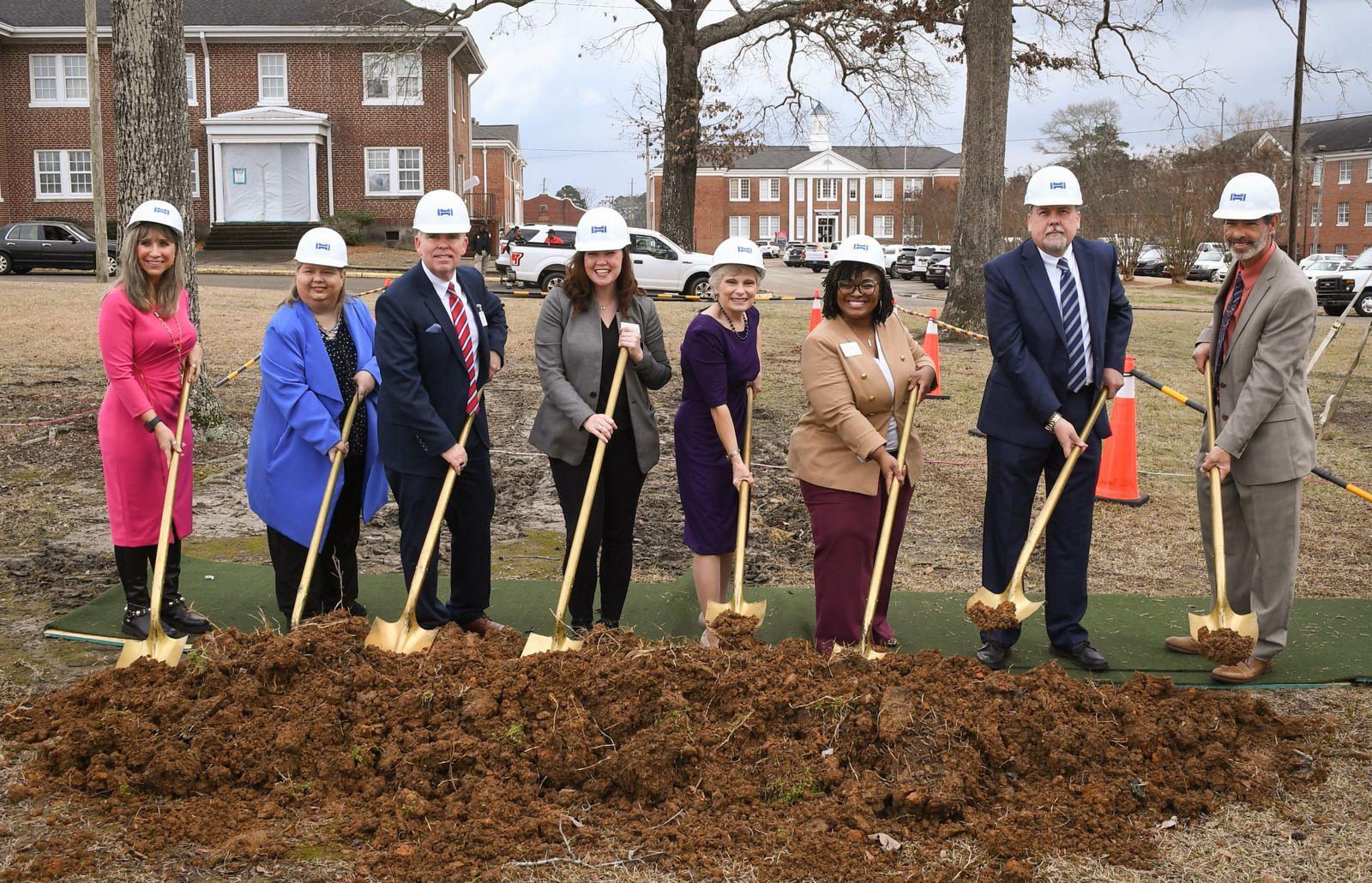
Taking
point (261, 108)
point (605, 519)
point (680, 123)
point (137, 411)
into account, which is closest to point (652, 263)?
point (680, 123)

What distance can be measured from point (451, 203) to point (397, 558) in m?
2.57

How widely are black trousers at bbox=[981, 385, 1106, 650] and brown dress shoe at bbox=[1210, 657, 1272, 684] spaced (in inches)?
20.6

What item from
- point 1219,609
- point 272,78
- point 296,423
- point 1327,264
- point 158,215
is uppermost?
point 272,78

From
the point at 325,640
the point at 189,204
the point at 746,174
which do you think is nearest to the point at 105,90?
the point at 189,204

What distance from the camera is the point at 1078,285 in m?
4.79

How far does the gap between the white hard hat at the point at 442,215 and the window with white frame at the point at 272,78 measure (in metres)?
33.8

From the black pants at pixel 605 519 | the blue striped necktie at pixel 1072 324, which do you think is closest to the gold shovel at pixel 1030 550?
the blue striped necktie at pixel 1072 324

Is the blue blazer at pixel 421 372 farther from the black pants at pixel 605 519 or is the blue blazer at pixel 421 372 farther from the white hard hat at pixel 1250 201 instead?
the white hard hat at pixel 1250 201

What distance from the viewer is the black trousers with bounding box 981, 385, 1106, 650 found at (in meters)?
4.84

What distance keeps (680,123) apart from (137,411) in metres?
20.0

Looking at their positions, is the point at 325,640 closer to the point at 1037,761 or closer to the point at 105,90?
the point at 1037,761

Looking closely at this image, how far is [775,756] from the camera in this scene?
3.68 metres

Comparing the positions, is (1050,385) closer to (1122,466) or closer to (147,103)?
(1122,466)

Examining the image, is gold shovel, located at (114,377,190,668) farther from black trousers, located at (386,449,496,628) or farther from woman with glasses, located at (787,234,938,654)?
woman with glasses, located at (787,234,938,654)
